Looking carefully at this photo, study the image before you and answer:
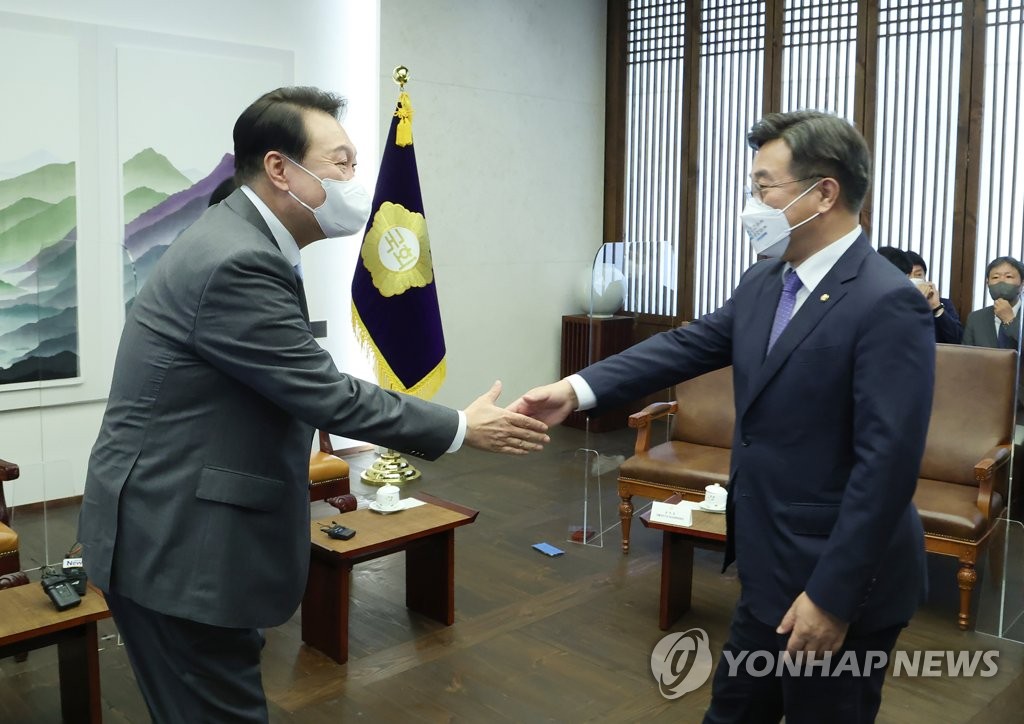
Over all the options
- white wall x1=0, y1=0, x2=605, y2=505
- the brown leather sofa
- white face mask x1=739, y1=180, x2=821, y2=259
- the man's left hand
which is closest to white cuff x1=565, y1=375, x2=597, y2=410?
white face mask x1=739, y1=180, x2=821, y2=259

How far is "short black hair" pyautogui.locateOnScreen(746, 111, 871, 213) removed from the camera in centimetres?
184

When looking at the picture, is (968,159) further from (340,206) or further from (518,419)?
(340,206)

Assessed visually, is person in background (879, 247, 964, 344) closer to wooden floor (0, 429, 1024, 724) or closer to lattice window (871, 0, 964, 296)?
lattice window (871, 0, 964, 296)

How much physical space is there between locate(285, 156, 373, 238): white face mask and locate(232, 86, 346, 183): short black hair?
4 cm

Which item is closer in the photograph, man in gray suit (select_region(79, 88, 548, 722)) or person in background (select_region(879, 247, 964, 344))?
man in gray suit (select_region(79, 88, 548, 722))

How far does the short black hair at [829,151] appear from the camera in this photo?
1837 mm

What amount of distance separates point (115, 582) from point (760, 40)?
20.8ft

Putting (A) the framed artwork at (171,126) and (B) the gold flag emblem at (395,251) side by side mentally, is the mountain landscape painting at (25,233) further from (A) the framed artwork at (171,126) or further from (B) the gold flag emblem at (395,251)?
(B) the gold flag emblem at (395,251)

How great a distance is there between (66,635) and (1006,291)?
3.64 metres

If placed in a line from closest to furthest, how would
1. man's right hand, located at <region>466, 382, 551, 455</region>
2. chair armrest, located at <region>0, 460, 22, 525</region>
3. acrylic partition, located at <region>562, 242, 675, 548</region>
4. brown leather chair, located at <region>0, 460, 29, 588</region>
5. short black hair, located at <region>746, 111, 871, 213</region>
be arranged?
short black hair, located at <region>746, 111, 871, 213</region>, man's right hand, located at <region>466, 382, 551, 455</region>, brown leather chair, located at <region>0, 460, 29, 588</region>, chair armrest, located at <region>0, 460, 22, 525</region>, acrylic partition, located at <region>562, 242, 675, 548</region>

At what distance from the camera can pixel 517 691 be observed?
318 centimetres

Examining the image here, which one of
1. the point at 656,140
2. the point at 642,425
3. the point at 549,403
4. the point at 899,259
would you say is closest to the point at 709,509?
the point at 642,425

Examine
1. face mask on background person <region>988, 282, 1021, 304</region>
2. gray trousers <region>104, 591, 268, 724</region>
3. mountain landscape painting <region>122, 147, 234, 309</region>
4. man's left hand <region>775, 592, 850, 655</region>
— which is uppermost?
mountain landscape painting <region>122, 147, 234, 309</region>

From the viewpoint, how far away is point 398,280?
5.43 m
